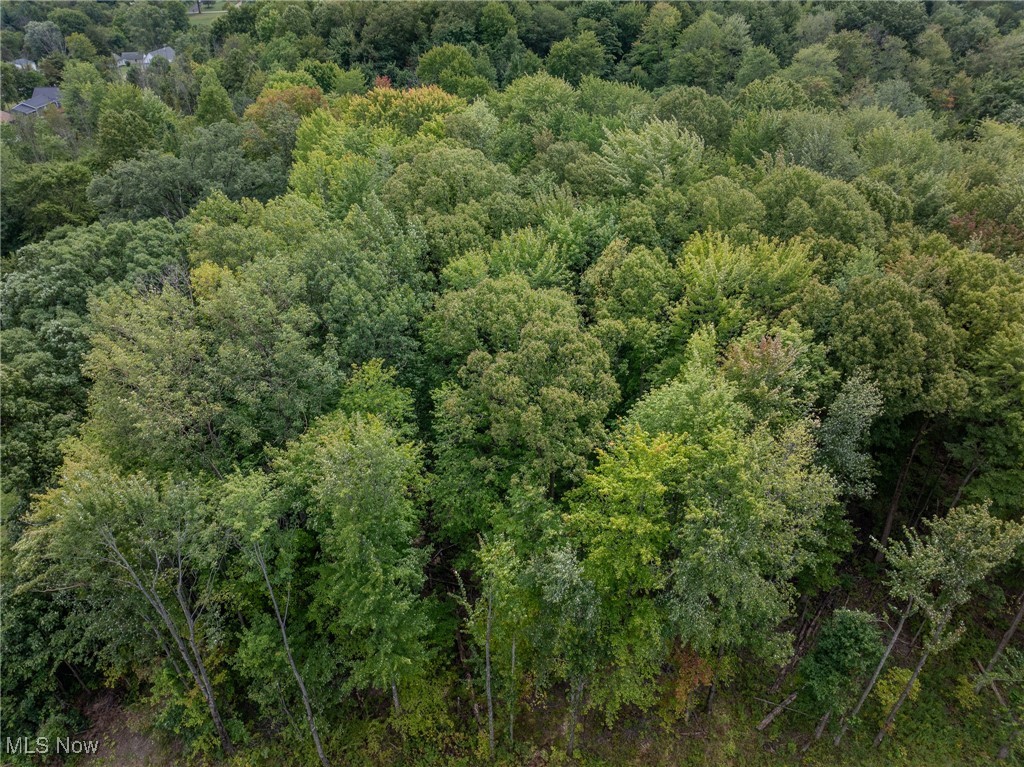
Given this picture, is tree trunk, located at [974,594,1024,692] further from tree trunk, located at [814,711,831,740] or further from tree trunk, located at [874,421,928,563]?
tree trunk, located at [814,711,831,740]

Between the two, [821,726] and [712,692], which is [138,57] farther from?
[821,726]

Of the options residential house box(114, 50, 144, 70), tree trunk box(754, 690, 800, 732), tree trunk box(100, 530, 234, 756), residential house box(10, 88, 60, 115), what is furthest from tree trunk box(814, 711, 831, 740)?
residential house box(114, 50, 144, 70)

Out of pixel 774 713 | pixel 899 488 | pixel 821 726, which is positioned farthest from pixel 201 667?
pixel 899 488

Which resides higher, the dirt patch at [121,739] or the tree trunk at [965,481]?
the tree trunk at [965,481]

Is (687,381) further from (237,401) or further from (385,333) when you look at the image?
(237,401)

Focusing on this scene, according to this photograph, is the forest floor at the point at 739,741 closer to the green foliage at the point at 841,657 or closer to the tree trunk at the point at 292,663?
the tree trunk at the point at 292,663

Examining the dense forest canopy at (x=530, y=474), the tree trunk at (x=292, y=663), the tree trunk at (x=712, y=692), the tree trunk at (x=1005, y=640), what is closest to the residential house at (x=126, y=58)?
the dense forest canopy at (x=530, y=474)
